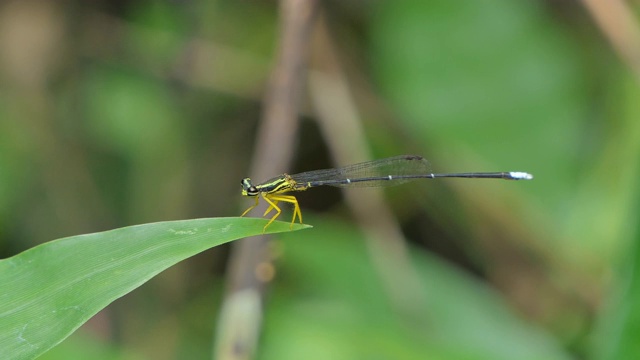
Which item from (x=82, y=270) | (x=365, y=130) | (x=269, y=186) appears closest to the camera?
(x=82, y=270)

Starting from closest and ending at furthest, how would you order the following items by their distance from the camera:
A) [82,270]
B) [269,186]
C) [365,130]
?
[82,270] < [269,186] < [365,130]

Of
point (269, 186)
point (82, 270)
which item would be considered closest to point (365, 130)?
point (269, 186)

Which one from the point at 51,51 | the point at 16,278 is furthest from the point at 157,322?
the point at 16,278

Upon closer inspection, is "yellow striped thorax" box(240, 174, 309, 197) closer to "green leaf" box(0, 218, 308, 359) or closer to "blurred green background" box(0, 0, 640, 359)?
"blurred green background" box(0, 0, 640, 359)

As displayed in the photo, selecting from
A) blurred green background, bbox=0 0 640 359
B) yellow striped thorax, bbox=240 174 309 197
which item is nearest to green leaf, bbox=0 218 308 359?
yellow striped thorax, bbox=240 174 309 197

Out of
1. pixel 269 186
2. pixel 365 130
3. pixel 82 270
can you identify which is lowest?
pixel 82 270

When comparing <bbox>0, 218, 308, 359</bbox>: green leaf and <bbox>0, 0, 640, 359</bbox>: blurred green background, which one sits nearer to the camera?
<bbox>0, 218, 308, 359</bbox>: green leaf

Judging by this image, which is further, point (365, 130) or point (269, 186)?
point (365, 130)

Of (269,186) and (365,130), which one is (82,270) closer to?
(269,186)
